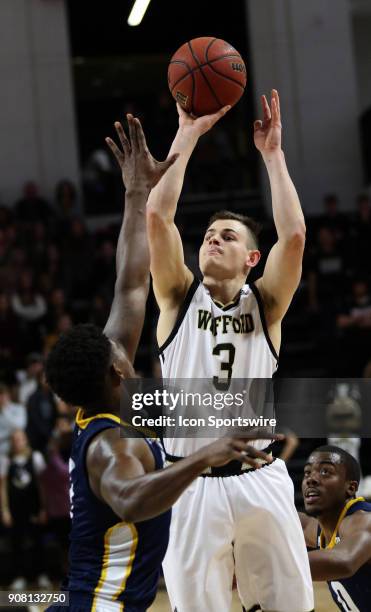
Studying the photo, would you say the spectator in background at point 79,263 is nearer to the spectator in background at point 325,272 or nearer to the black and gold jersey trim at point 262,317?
the spectator in background at point 325,272

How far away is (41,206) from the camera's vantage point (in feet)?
48.3

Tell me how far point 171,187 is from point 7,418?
665 centimetres

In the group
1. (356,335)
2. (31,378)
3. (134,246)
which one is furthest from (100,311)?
(134,246)

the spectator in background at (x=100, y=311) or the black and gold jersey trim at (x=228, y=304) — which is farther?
the spectator in background at (x=100, y=311)

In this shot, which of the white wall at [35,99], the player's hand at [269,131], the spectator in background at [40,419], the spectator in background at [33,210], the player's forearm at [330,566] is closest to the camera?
the player's forearm at [330,566]

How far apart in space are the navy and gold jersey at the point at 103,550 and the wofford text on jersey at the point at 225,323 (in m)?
1.24

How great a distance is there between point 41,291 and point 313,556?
921 cm

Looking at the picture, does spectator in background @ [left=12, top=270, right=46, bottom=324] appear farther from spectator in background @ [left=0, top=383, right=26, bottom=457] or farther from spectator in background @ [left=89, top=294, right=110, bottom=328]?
spectator in background @ [left=0, top=383, right=26, bottom=457]

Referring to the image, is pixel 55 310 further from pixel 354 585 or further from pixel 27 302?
pixel 354 585

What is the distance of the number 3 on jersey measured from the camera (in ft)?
14.2

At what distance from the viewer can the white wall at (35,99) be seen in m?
15.7

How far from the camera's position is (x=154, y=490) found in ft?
9.36

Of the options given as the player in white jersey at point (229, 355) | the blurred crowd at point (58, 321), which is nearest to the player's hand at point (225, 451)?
the player in white jersey at point (229, 355)

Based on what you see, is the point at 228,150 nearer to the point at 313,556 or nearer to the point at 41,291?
the point at 41,291
